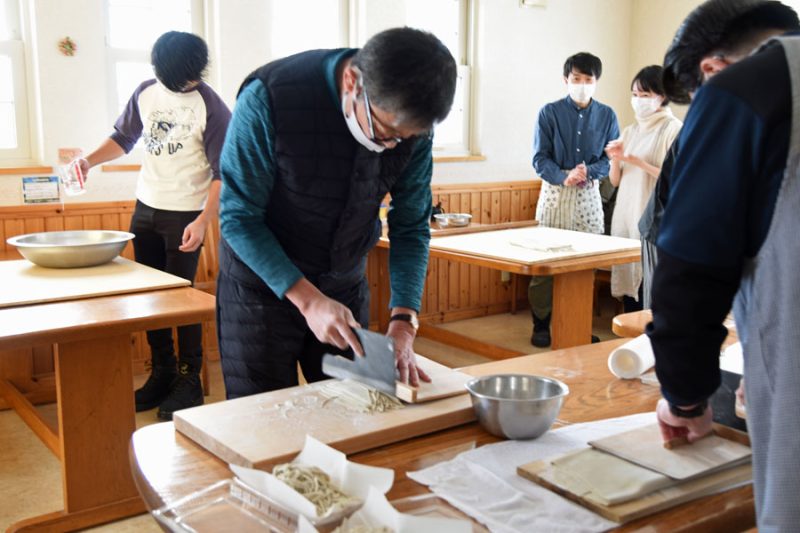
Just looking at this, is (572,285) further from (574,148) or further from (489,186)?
(489,186)

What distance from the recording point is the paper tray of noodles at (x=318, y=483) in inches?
39.1

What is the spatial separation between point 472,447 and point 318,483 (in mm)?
308

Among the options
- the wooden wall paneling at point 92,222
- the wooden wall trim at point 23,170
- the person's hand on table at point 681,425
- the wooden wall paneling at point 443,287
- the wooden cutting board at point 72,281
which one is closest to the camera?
the person's hand on table at point 681,425

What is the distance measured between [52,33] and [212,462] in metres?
3.20

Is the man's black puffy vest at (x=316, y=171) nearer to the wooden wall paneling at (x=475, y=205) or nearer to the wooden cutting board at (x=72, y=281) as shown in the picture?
Answer: the wooden cutting board at (x=72, y=281)

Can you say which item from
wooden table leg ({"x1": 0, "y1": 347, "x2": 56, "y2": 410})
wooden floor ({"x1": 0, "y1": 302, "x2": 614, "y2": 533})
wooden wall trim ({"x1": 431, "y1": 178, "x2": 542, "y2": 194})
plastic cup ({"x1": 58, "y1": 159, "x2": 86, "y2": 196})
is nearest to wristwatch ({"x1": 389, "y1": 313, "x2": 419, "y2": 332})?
wooden floor ({"x1": 0, "y1": 302, "x2": 614, "y2": 533})

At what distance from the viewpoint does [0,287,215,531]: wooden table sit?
2250 millimetres

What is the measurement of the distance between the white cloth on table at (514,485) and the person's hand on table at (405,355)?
0.88 ft

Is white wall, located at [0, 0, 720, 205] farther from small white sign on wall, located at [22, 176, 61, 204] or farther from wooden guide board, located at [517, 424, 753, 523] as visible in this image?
wooden guide board, located at [517, 424, 753, 523]

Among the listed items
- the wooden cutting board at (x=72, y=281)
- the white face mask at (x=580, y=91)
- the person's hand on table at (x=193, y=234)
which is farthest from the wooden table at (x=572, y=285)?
the wooden cutting board at (x=72, y=281)

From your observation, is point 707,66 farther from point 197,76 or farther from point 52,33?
point 52,33

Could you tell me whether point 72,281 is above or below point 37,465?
above

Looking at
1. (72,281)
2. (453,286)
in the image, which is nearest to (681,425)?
(72,281)

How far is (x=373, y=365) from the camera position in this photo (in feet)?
4.83
